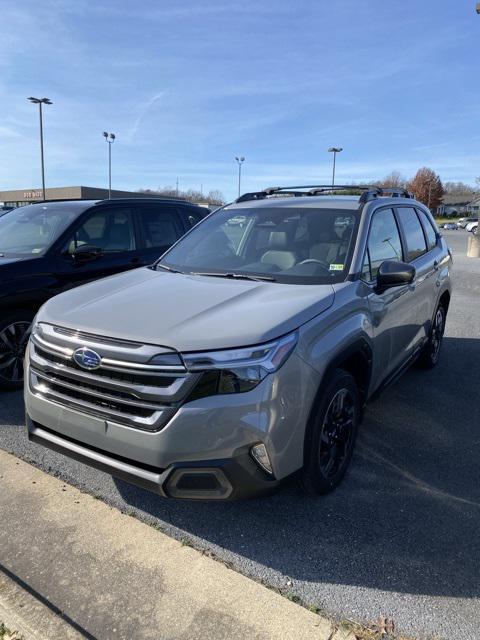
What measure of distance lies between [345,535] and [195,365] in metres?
1.35

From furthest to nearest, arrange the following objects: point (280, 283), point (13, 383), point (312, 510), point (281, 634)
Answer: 1. point (13, 383)
2. point (280, 283)
3. point (312, 510)
4. point (281, 634)

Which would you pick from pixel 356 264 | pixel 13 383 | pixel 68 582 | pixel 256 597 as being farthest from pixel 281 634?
pixel 13 383

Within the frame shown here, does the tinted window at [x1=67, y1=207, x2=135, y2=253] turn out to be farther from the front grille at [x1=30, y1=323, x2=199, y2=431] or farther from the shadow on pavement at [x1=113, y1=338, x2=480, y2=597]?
the shadow on pavement at [x1=113, y1=338, x2=480, y2=597]

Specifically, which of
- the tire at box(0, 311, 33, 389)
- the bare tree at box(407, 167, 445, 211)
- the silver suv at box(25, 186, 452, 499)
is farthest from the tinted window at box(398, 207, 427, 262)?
the bare tree at box(407, 167, 445, 211)

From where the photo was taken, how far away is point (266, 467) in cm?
244

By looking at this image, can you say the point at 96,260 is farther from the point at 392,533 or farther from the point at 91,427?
the point at 392,533

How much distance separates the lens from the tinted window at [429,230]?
17.3 ft

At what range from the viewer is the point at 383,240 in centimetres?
395

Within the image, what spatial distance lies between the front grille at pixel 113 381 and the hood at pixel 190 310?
70 mm

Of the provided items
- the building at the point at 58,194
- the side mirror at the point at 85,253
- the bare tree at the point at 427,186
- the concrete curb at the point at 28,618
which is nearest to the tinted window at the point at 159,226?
the side mirror at the point at 85,253

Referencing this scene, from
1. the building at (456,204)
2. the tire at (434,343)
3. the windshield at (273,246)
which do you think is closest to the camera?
the windshield at (273,246)

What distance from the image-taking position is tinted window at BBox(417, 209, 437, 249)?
5273 millimetres

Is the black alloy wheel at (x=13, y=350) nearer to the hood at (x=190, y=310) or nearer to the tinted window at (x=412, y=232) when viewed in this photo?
the hood at (x=190, y=310)

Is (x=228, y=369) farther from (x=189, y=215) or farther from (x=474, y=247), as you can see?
(x=474, y=247)
